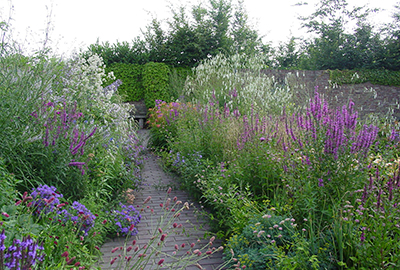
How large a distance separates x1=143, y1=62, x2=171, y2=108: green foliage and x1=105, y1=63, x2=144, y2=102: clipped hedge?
3.23 feet

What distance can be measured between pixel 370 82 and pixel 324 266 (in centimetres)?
1682

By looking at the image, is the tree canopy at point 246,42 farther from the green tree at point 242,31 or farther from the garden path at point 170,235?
the garden path at point 170,235

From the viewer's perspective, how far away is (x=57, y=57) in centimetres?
508

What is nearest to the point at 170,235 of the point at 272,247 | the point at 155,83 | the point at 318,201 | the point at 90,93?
the point at 272,247

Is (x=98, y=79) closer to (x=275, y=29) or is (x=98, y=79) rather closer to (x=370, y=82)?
(x=370, y=82)

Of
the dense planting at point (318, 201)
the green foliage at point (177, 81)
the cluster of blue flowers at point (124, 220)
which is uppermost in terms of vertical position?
the green foliage at point (177, 81)

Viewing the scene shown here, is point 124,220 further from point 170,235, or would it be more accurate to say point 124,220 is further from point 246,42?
point 246,42

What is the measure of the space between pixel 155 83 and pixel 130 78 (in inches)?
67.0

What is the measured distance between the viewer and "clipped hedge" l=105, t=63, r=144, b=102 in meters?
14.7

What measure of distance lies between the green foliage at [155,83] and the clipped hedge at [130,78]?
985 millimetres

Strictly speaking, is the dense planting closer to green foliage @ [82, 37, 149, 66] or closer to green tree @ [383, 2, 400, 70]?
green foliage @ [82, 37, 149, 66]

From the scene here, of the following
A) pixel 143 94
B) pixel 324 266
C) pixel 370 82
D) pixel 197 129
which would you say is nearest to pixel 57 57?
pixel 197 129

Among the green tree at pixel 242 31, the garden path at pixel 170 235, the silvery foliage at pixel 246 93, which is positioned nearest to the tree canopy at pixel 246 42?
the green tree at pixel 242 31

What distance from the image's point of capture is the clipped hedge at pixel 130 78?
14.7m
